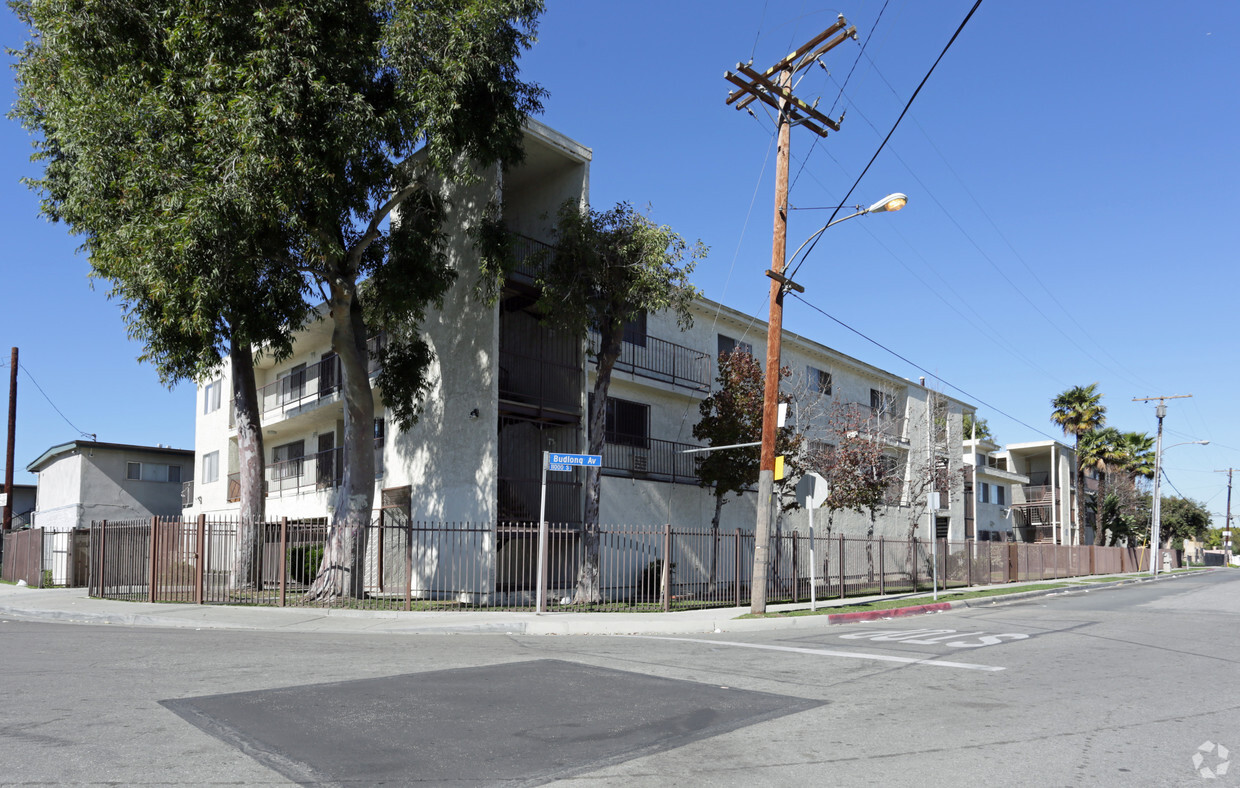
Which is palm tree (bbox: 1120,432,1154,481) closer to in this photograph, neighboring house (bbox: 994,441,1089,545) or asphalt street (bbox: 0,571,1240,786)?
neighboring house (bbox: 994,441,1089,545)

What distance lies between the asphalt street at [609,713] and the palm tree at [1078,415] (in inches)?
1763

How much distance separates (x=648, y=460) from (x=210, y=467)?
784 inches

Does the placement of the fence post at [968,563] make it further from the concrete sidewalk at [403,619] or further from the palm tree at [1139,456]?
the palm tree at [1139,456]

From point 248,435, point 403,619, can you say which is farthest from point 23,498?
point 403,619

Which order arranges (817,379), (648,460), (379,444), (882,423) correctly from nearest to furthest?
(379,444), (648,460), (882,423), (817,379)

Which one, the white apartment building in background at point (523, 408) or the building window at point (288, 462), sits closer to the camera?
the white apartment building in background at point (523, 408)

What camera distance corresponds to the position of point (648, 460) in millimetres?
25438

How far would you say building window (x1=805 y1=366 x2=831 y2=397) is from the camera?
33.1m

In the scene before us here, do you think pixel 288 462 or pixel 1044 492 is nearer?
pixel 288 462

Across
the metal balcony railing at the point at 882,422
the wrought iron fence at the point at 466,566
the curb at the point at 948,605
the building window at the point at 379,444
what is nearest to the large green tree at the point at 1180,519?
the metal balcony railing at the point at 882,422

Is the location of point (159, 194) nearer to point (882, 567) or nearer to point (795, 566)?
point (795, 566)

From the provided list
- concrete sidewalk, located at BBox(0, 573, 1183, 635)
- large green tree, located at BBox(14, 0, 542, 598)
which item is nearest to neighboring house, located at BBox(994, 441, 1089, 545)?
concrete sidewalk, located at BBox(0, 573, 1183, 635)

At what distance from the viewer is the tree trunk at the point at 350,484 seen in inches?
738

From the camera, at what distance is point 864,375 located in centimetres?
3722
